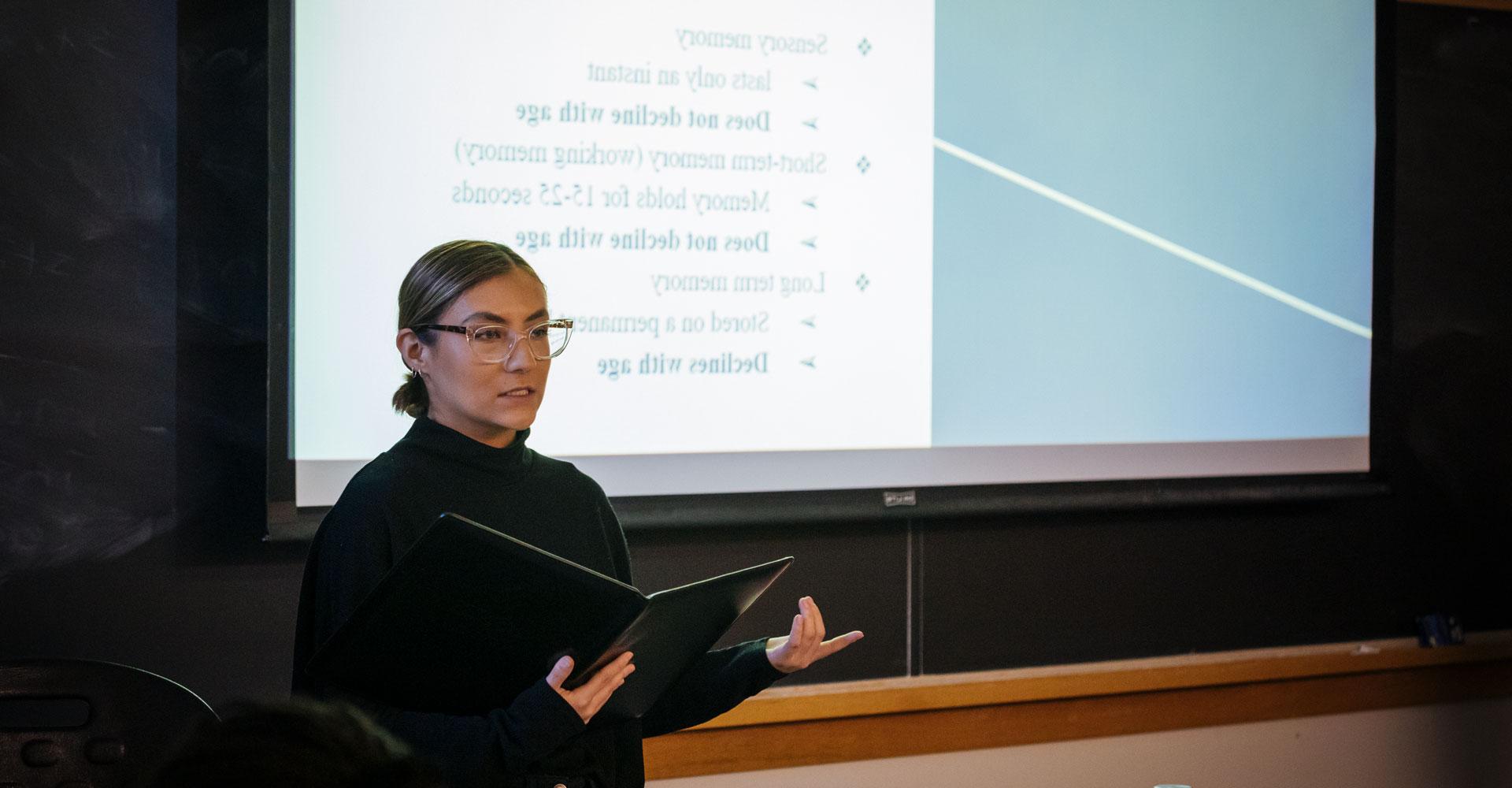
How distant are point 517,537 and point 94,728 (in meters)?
0.49

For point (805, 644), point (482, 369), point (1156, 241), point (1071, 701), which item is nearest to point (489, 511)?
point (482, 369)

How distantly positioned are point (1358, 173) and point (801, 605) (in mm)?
1928

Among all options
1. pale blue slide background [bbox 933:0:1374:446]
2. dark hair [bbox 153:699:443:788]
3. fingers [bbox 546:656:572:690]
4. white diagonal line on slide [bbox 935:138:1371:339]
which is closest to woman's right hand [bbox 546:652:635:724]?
fingers [bbox 546:656:572:690]

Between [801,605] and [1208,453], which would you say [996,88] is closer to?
[1208,453]

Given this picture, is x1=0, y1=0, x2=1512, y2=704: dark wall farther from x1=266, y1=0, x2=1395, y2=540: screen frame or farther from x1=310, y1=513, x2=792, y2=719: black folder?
x1=310, y1=513, x2=792, y2=719: black folder

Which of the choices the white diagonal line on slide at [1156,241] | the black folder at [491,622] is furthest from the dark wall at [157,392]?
the black folder at [491,622]

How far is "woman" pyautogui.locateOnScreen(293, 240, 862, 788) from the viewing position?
1201 mm

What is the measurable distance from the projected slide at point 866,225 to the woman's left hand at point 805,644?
80 cm

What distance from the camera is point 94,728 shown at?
1.33 metres

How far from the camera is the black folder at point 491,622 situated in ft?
3.46

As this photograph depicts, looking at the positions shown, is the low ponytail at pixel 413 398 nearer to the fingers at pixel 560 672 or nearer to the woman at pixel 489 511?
the woman at pixel 489 511

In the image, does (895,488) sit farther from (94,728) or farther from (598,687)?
(94,728)

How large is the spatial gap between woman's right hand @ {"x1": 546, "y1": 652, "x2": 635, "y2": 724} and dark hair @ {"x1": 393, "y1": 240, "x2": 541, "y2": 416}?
402 mm

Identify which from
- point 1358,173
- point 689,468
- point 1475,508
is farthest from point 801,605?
point 1475,508
